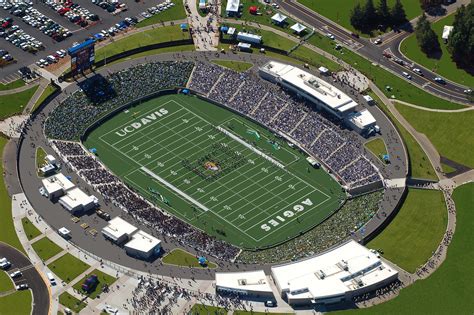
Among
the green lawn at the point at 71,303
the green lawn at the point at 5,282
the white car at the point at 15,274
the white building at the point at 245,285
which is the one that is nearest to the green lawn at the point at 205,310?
the white building at the point at 245,285

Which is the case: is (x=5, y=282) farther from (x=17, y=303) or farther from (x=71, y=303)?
(x=71, y=303)

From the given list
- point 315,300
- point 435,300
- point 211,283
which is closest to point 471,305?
point 435,300

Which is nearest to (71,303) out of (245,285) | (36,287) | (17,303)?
(36,287)

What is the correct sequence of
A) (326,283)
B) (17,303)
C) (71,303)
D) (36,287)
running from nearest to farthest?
(17,303) → (71,303) → (36,287) → (326,283)

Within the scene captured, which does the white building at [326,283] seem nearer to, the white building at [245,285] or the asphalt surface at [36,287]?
the white building at [245,285]

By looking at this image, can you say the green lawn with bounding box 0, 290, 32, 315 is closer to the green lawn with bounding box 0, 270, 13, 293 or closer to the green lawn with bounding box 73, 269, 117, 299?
the green lawn with bounding box 0, 270, 13, 293

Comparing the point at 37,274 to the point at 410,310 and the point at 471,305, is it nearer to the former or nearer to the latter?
the point at 410,310

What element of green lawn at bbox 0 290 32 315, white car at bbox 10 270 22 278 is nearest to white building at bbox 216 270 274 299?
green lawn at bbox 0 290 32 315
